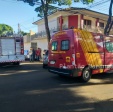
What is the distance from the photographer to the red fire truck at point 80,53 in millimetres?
9305

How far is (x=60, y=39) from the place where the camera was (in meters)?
10.1

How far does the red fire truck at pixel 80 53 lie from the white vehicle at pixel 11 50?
6222 mm

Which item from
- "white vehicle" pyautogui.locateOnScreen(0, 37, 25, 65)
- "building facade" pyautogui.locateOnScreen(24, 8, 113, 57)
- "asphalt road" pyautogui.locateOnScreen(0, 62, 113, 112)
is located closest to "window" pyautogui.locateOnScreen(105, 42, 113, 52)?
"asphalt road" pyautogui.locateOnScreen(0, 62, 113, 112)

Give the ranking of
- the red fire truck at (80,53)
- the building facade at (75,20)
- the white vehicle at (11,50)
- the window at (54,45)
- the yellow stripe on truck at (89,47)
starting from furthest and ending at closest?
the building facade at (75,20), the white vehicle at (11,50), the window at (54,45), the yellow stripe on truck at (89,47), the red fire truck at (80,53)

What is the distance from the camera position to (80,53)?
9.37 metres

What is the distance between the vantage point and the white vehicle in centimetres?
1576

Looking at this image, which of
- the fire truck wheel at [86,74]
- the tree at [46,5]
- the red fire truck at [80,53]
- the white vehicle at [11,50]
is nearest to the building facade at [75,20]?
the tree at [46,5]

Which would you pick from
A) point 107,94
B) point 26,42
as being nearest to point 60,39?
point 107,94

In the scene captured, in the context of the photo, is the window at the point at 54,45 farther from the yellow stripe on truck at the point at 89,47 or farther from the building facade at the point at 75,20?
the building facade at the point at 75,20

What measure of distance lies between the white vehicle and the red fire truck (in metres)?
6.22

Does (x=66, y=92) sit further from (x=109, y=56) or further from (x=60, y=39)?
(x=109, y=56)

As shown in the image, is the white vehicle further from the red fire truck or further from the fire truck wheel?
the fire truck wheel

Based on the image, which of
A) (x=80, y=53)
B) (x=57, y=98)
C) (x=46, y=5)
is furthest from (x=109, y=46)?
(x=46, y=5)

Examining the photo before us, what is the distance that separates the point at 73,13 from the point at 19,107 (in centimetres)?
2525
